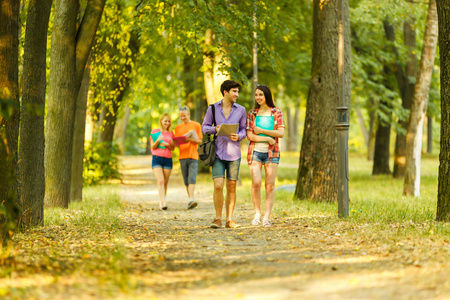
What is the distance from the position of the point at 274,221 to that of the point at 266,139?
1.60 meters

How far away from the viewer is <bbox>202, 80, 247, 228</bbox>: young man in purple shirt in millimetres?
9023

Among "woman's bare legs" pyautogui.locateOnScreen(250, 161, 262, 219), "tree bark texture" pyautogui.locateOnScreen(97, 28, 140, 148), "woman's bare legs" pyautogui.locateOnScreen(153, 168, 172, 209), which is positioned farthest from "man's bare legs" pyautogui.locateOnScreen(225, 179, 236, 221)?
"tree bark texture" pyautogui.locateOnScreen(97, 28, 140, 148)

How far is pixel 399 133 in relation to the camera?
22.5 metres

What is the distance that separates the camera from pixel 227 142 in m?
9.05

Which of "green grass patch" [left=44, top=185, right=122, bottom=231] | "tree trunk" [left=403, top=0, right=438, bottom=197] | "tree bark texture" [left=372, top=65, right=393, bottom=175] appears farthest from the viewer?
"tree bark texture" [left=372, top=65, right=393, bottom=175]

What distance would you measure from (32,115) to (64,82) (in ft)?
9.52

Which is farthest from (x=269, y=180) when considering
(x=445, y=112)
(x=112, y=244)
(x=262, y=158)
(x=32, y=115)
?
(x=32, y=115)

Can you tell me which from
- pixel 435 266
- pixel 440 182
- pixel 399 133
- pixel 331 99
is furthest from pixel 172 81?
pixel 435 266

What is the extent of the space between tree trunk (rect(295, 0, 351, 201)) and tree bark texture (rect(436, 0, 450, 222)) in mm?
4260

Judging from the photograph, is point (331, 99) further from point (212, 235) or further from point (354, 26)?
point (354, 26)

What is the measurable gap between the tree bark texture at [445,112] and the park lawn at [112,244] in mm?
347

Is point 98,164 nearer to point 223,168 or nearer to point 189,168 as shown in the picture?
point 189,168

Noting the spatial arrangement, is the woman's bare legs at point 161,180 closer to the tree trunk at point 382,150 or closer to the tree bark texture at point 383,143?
the tree bark texture at point 383,143

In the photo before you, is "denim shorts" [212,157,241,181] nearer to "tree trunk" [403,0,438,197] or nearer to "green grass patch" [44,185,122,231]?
"green grass patch" [44,185,122,231]
